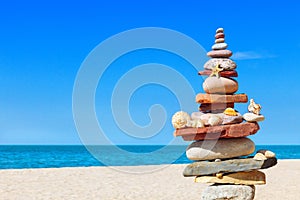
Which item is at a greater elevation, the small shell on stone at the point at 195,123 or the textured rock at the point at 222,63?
the textured rock at the point at 222,63

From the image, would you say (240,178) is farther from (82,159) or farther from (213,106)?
(82,159)

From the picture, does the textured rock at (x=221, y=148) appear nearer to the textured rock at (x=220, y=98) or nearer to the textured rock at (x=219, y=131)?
the textured rock at (x=219, y=131)

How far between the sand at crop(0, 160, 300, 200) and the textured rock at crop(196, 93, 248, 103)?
733 centimetres

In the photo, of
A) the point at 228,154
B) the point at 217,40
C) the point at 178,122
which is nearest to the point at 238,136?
the point at 228,154

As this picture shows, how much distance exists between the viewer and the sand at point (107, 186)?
54.0ft

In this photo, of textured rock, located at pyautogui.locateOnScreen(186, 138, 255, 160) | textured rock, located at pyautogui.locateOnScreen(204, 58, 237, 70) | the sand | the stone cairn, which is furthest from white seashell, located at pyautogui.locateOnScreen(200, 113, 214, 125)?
the sand

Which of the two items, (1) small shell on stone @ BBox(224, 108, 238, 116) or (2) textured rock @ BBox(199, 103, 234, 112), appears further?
(2) textured rock @ BBox(199, 103, 234, 112)

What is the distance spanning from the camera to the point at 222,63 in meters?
9.51

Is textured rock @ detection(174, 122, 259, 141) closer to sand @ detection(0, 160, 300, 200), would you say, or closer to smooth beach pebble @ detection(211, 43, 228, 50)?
smooth beach pebble @ detection(211, 43, 228, 50)

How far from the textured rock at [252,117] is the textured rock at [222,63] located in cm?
105

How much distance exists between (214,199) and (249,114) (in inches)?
76.8

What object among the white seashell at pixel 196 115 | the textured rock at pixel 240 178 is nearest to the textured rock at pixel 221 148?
the textured rock at pixel 240 178

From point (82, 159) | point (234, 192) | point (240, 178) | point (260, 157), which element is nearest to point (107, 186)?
point (234, 192)

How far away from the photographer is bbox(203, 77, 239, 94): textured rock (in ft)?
30.8
